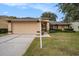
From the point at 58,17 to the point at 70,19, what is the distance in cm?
33

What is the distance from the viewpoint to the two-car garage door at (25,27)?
21.4 feet

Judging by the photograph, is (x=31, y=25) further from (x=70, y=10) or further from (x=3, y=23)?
(x=70, y=10)

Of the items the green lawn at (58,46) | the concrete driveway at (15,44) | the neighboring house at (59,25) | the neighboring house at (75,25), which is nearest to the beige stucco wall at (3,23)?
the concrete driveway at (15,44)

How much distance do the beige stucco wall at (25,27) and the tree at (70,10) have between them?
29.5 inches

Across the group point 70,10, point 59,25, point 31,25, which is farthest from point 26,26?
point 70,10

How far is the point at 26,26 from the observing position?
6.63 metres

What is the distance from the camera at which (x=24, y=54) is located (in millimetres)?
6215

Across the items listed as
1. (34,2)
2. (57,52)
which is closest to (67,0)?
(34,2)

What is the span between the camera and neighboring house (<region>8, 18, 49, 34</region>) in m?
6.48

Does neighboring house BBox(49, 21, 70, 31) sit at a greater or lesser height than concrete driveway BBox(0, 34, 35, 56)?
greater

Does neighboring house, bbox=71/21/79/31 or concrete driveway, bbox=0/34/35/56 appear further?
neighboring house, bbox=71/21/79/31

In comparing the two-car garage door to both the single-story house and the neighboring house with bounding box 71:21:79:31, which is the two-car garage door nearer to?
the single-story house

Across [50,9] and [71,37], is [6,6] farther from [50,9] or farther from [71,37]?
[71,37]

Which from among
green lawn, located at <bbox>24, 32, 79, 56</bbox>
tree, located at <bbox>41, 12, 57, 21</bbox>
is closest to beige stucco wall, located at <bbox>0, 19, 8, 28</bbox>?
green lawn, located at <bbox>24, 32, 79, 56</bbox>
